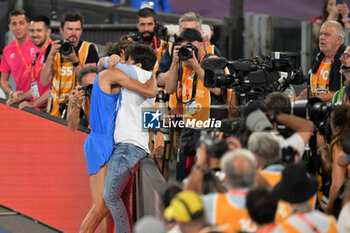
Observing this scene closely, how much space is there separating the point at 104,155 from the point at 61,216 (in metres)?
1.92

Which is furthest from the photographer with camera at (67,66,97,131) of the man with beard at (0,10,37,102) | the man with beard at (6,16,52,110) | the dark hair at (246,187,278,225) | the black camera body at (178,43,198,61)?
the dark hair at (246,187,278,225)

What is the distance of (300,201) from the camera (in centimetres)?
348

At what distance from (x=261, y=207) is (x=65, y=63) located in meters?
5.19

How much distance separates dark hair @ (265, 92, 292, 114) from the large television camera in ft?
4.67

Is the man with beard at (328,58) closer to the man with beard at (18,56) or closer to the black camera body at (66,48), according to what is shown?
the black camera body at (66,48)

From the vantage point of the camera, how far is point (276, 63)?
223 inches

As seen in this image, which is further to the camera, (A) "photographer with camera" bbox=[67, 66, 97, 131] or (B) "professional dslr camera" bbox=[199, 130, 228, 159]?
(A) "photographer with camera" bbox=[67, 66, 97, 131]

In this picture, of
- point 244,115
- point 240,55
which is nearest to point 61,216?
point 244,115

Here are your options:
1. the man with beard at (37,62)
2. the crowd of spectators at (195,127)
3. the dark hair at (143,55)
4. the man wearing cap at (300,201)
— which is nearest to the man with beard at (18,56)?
the crowd of spectators at (195,127)

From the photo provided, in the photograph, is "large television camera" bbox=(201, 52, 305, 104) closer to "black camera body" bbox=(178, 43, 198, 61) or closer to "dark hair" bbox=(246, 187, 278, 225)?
"black camera body" bbox=(178, 43, 198, 61)

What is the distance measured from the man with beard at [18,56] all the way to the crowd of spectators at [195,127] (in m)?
0.02

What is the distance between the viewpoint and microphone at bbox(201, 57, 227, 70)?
18.5ft

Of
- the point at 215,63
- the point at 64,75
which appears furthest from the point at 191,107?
the point at 64,75

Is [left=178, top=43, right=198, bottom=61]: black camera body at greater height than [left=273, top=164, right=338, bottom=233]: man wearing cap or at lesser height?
greater
